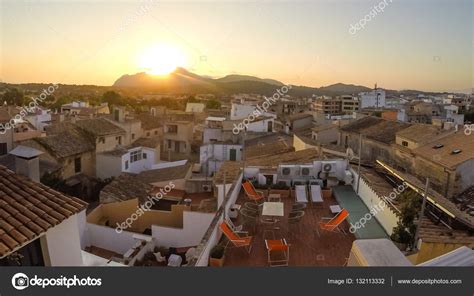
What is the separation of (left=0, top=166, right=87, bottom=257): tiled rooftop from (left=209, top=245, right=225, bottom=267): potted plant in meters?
1.57

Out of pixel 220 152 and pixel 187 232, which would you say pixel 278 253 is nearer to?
pixel 187 232

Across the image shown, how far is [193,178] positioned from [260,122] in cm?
657

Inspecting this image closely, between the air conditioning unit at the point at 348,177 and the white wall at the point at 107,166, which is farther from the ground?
the air conditioning unit at the point at 348,177

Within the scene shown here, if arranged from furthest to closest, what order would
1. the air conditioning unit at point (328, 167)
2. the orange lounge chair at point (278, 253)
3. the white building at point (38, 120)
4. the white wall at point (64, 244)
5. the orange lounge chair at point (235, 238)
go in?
the white building at point (38, 120) → the air conditioning unit at point (328, 167) → the orange lounge chair at point (235, 238) → the orange lounge chair at point (278, 253) → the white wall at point (64, 244)

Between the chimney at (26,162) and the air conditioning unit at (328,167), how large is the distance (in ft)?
16.4

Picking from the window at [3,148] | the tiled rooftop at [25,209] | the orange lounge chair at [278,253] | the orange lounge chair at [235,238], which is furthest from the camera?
the window at [3,148]

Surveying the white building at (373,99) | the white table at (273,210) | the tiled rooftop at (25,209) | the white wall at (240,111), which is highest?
the white building at (373,99)

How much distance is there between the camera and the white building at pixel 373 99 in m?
40.8

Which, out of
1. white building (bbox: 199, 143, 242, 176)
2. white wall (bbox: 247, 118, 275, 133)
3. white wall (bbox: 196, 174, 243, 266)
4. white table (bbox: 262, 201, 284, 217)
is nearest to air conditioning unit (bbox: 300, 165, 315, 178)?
white wall (bbox: 196, 174, 243, 266)

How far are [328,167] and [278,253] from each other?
10.1 feet

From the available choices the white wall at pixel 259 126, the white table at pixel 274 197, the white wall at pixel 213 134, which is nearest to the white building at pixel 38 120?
the white wall at pixel 213 134

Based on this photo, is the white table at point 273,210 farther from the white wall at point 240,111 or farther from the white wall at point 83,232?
the white wall at point 240,111

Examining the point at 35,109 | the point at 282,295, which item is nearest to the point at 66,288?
the point at 282,295

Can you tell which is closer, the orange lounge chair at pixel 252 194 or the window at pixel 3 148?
the orange lounge chair at pixel 252 194
